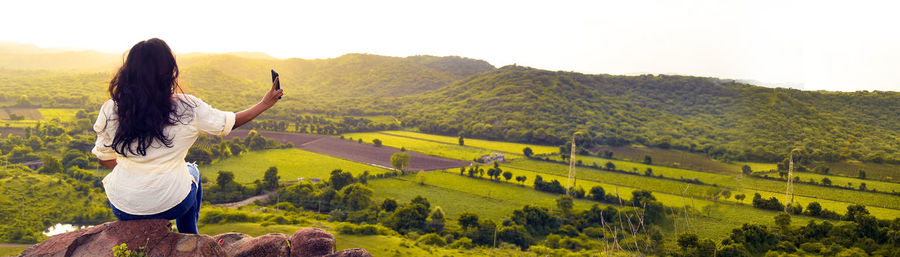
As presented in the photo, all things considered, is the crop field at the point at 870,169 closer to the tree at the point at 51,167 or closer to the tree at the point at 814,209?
the tree at the point at 814,209

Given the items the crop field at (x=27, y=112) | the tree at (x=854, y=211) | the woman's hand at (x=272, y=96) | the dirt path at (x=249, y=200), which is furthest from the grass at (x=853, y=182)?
the crop field at (x=27, y=112)

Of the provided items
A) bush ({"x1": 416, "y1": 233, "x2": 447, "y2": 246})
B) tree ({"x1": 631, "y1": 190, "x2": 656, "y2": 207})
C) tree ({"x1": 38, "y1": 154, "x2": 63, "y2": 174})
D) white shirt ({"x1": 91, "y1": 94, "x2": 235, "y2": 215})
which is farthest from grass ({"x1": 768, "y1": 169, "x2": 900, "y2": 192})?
tree ({"x1": 38, "y1": 154, "x2": 63, "y2": 174})

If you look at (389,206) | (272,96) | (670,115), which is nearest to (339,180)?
(389,206)

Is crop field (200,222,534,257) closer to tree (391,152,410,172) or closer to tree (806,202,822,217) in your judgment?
tree (391,152,410,172)

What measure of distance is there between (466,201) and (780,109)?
8502cm

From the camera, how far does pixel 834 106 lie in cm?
8844

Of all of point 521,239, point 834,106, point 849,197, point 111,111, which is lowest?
point 521,239

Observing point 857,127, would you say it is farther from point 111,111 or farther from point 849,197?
point 111,111

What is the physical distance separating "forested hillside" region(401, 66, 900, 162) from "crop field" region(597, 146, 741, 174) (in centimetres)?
346

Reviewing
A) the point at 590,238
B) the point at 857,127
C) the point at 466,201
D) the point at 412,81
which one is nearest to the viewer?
the point at 590,238

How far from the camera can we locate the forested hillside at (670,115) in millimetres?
74438

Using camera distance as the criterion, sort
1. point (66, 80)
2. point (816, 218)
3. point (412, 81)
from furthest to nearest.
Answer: point (412, 81) < point (66, 80) < point (816, 218)

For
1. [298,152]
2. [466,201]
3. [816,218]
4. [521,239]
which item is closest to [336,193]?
[466,201]

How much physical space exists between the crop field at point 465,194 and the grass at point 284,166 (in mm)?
7138
